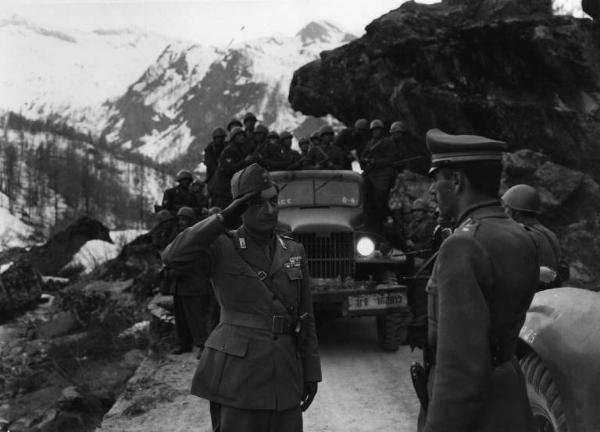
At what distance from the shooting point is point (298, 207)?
26.8 feet

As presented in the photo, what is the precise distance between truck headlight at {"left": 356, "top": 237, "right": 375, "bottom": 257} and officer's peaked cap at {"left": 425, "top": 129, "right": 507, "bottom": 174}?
5770 mm

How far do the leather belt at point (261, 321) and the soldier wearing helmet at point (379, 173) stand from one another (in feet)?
19.6

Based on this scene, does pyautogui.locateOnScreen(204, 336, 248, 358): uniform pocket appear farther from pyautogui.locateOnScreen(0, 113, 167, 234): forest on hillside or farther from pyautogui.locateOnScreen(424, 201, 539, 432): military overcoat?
pyautogui.locateOnScreen(0, 113, 167, 234): forest on hillside

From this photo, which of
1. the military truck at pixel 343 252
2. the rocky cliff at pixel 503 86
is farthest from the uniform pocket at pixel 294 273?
the rocky cliff at pixel 503 86

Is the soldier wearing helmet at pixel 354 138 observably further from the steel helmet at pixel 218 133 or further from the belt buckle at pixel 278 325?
the belt buckle at pixel 278 325

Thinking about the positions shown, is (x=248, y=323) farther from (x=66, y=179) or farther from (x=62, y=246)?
(x=66, y=179)

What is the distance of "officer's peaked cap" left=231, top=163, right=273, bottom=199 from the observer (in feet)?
9.71

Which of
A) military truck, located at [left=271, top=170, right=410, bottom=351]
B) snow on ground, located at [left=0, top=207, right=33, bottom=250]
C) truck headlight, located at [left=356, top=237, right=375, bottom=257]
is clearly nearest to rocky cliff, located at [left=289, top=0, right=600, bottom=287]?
military truck, located at [left=271, top=170, right=410, bottom=351]

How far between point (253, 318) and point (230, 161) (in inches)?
274

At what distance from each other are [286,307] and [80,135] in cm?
6490

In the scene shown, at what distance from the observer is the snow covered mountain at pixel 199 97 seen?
246ft

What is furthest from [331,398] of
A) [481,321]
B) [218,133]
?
[218,133]

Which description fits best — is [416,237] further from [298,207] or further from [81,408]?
[81,408]

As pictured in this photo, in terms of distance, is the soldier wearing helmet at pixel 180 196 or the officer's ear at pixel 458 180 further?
the soldier wearing helmet at pixel 180 196
